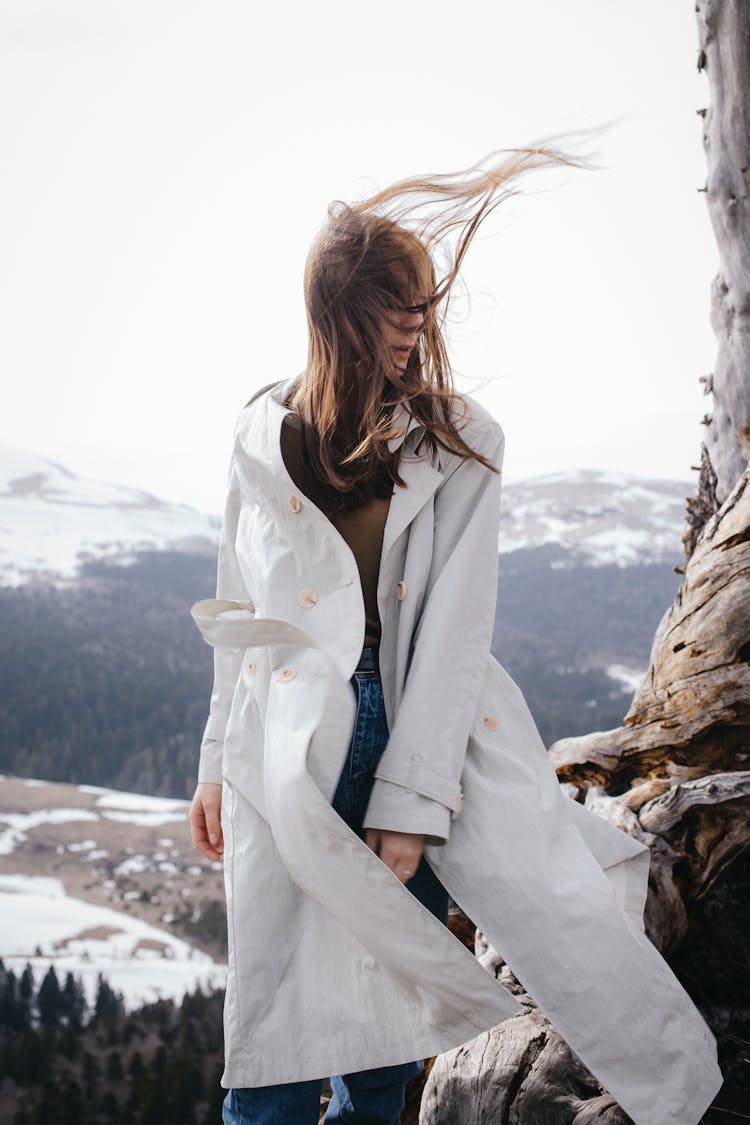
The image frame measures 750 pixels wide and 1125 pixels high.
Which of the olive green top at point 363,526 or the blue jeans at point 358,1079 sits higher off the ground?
the olive green top at point 363,526

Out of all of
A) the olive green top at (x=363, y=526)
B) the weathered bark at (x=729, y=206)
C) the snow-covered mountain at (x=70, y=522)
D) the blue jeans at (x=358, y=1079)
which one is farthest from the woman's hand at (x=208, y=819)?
the snow-covered mountain at (x=70, y=522)

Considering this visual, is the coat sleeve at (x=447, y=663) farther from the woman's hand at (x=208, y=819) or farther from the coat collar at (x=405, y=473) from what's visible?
the woman's hand at (x=208, y=819)

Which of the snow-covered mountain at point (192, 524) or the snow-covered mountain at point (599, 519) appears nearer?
the snow-covered mountain at point (192, 524)

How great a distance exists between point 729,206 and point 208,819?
229cm

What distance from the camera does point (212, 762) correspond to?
1.42 metres

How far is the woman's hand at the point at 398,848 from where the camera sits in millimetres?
1127

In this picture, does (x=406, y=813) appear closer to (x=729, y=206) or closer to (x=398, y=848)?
(x=398, y=848)

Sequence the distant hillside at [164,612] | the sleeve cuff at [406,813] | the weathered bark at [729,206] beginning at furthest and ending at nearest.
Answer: the distant hillside at [164,612] < the weathered bark at [729,206] < the sleeve cuff at [406,813]

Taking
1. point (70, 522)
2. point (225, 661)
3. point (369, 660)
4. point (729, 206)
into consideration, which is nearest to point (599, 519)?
point (70, 522)

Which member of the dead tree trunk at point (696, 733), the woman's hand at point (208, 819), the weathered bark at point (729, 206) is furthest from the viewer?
the weathered bark at point (729, 206)

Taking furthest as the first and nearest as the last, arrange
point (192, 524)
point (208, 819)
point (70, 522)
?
point (192, 524) < point (70, 522) < point (208, 819)

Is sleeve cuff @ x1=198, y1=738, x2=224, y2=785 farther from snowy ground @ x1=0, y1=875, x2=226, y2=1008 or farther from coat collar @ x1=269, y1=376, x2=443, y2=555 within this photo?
snowy ground @ x1=0, y1=875, x2=226, y2=1008

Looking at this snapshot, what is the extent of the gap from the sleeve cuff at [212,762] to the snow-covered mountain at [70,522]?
16.8ft

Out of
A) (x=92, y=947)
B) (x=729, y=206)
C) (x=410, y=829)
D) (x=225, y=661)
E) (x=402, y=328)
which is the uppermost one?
(x=729, y=206)
